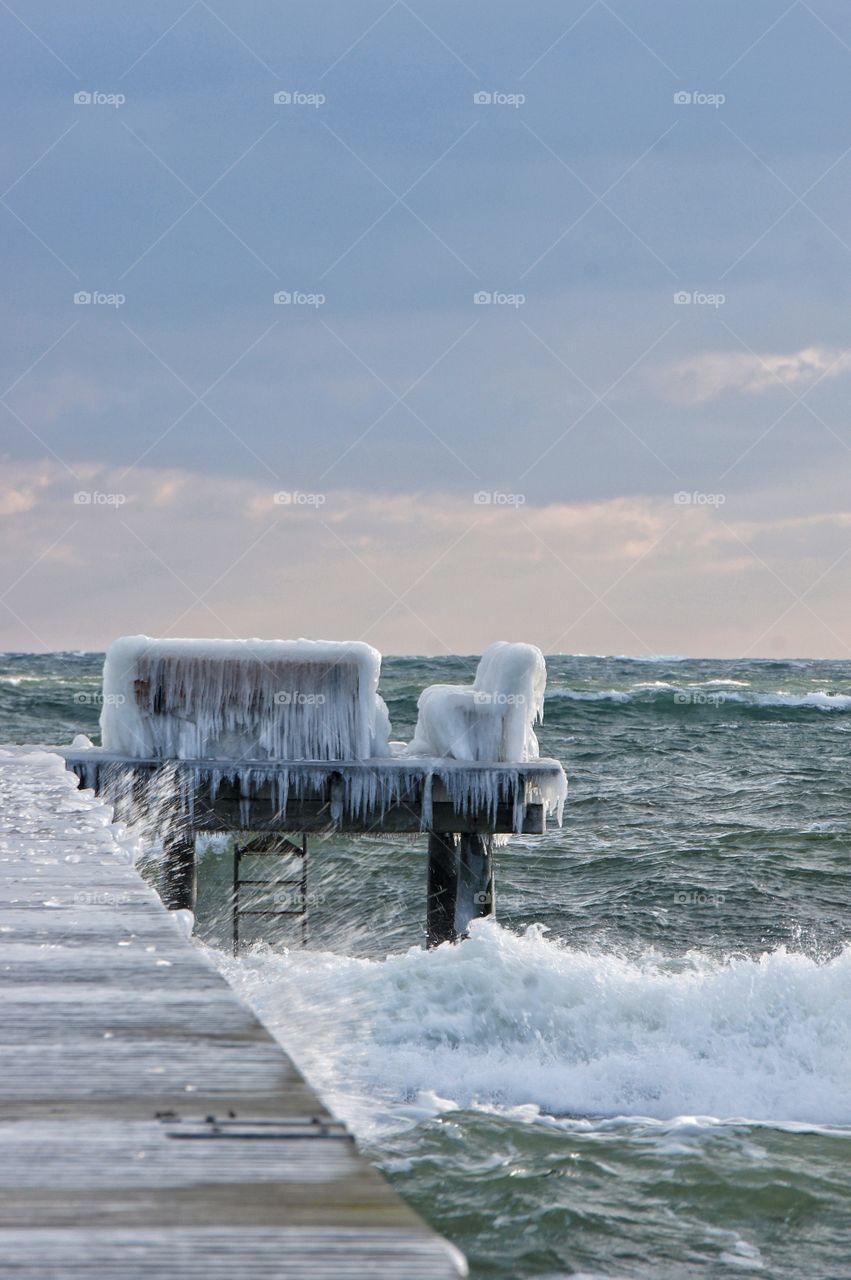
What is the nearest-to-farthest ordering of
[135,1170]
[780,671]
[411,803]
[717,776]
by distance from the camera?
[135,1170]
[411,803]
[717,776]
[780,671]

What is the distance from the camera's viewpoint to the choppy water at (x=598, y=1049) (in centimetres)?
850

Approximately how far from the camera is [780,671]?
92.8 metres

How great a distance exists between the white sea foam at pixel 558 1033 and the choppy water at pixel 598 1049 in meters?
0.03

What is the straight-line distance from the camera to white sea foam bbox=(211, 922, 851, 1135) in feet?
36.2

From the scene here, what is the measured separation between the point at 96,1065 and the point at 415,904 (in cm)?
1895

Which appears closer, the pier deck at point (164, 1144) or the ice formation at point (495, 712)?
the pier deck at point (164, 1144)

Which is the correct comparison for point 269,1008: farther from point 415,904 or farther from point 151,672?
point 415,904

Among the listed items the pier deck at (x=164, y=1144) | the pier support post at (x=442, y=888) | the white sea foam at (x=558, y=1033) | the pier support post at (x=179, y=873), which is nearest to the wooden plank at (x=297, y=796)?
the pier support post at (x=179, y=873)

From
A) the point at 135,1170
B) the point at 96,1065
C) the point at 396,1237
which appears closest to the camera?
the point at 396,1237

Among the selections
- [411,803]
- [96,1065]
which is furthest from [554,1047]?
[96,1065]

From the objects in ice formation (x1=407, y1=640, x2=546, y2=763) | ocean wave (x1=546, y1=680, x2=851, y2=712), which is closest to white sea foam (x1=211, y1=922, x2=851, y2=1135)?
ice formation (x1=407, y1=640, x2=546, y2=763)

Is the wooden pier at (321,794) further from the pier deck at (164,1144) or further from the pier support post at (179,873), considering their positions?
the pier deck at (164,1144)

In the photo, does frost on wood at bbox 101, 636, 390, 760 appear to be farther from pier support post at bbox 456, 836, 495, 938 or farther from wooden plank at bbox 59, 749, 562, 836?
pier support post at bbox 456, 836, 495, 938

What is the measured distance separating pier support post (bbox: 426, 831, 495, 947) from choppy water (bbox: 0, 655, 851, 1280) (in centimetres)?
96
